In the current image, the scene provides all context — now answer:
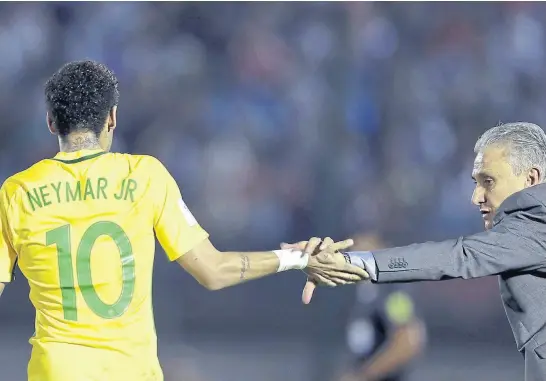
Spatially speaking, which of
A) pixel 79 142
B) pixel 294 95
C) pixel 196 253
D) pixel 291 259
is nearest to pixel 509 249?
pixel 291 259

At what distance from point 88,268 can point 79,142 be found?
0.42 m

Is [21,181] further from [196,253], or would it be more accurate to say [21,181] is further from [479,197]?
[479,197]

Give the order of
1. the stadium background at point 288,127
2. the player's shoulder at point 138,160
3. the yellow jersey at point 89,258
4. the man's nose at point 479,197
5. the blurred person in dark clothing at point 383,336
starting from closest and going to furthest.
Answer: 1. the yellow jersey at point 89,258
2. the player's shoulder at point 138,160
3. the man's nose at point 479,197
4. the blurred person in dark clothing at point 383,336
5. the stadium background at point 288,127

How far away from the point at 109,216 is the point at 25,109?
6.52 metres

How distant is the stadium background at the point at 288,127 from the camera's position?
8.40 m

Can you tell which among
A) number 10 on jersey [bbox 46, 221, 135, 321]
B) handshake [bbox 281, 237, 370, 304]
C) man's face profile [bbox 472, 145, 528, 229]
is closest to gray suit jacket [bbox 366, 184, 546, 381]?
man's face profile [bbox 472, 145, 528, 229]

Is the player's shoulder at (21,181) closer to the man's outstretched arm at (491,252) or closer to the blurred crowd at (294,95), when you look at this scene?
the man's outstretched arm at (491,252)

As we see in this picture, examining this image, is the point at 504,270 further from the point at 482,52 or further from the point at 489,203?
the point at 482,52

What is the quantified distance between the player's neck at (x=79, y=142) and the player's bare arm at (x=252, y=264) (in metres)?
0.47

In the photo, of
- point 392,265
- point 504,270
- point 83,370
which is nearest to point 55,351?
point 83,370

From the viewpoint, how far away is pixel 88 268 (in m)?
2.94

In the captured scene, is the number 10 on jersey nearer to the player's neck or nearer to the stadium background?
the player's neck

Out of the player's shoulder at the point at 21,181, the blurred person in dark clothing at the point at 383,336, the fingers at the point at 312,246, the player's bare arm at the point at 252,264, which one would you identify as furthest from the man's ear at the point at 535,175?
the blurred person in dark clothing at the point at 383,336

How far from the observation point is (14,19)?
9.51 m
